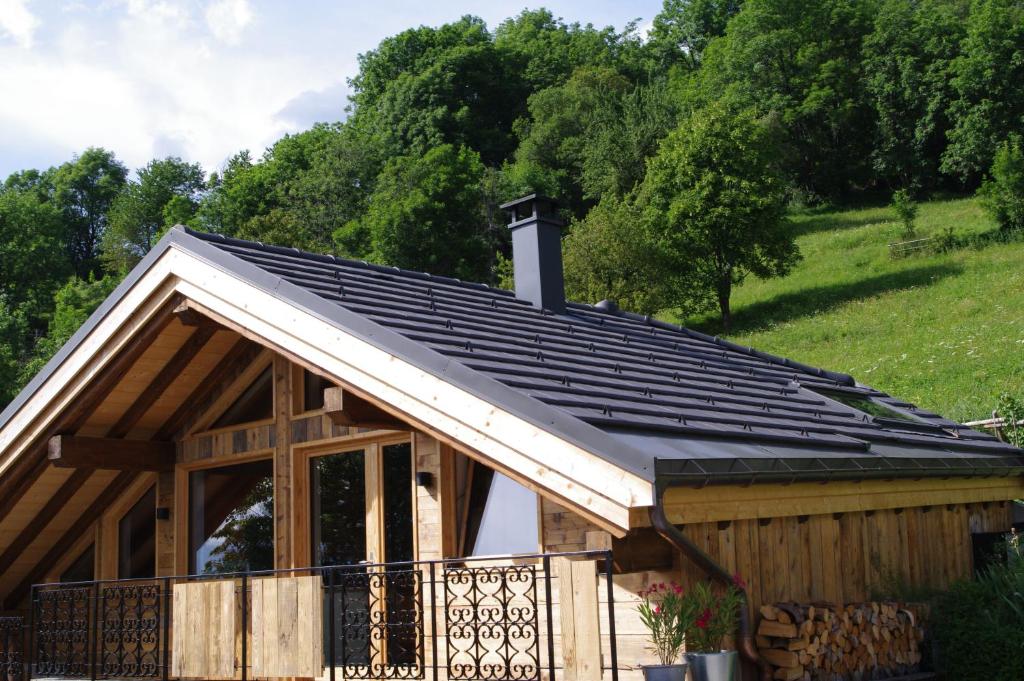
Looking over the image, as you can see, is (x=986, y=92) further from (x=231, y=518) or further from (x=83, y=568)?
(x=83, y=568)

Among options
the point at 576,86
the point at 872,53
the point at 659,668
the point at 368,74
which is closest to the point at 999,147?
the point at 872,53

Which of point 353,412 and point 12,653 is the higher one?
point 353,412

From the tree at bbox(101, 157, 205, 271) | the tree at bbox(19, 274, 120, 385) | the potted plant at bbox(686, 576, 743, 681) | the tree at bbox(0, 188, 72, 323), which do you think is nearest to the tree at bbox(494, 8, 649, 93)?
the tree at bbox(101, 157, 205, 271)

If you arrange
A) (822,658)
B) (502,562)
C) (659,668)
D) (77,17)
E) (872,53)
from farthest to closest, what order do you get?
(872,53) → (77,17) → (502,562) → (822,658) → (659,668)

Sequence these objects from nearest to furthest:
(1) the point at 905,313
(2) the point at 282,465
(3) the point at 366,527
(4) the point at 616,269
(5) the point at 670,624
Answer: (5) the point at 670,624, (3) the point at 366,527, (2) the point at 282,465, (1) the point at 905,313, (4) the point at 616,269

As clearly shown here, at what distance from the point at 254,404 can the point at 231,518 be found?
1.19 m

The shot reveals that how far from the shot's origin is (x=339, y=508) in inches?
360

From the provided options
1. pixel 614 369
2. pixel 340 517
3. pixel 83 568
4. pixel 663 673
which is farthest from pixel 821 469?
pixel 83 568

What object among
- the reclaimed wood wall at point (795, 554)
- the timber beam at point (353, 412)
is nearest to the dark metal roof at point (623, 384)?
the reclaimed wood wall at point (795, 554)

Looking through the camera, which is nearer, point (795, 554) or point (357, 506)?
point (795, 554)

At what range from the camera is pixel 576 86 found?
59.0m

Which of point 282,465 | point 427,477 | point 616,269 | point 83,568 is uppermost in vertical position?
point 616,269

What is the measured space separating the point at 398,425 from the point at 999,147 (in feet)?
139

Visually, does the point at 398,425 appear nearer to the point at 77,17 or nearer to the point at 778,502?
the point at 778,502
